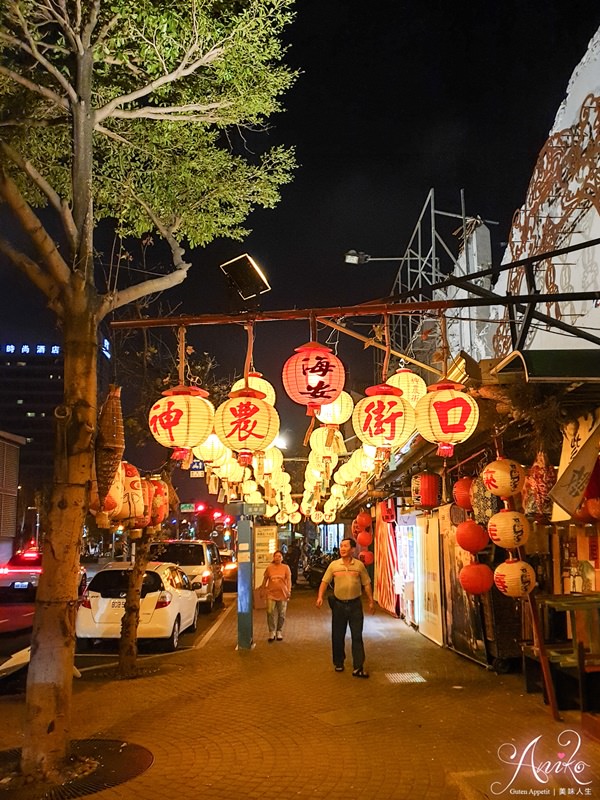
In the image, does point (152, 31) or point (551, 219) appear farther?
point (551, 219)

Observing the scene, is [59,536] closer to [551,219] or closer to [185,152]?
[185,152]

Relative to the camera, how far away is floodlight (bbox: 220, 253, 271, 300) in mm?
7113

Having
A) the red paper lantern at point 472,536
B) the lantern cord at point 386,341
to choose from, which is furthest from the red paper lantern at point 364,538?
the lantern cord at point 386,341

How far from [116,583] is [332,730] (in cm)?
757

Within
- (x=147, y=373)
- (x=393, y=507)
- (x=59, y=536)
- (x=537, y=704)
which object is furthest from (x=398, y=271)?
(x=59, y=536)

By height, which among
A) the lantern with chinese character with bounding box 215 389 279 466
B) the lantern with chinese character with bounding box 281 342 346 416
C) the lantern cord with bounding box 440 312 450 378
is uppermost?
the lantern cord with bounding box 440 312 450 378

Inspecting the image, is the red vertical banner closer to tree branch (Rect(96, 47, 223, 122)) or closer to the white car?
the white car

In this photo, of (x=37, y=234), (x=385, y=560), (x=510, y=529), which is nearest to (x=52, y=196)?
(x=37, y=234)

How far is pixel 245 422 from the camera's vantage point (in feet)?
24.6

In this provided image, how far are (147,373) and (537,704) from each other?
9.22 m

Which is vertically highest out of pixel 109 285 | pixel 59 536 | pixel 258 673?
pixel 109 285

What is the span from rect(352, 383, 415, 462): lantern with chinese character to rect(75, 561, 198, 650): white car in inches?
283

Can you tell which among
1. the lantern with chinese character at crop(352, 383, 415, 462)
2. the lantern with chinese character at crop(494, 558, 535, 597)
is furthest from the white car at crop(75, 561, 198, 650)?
the lantern with chinese character at crop(494, 558, 535, 597)

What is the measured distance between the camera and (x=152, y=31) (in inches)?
302
